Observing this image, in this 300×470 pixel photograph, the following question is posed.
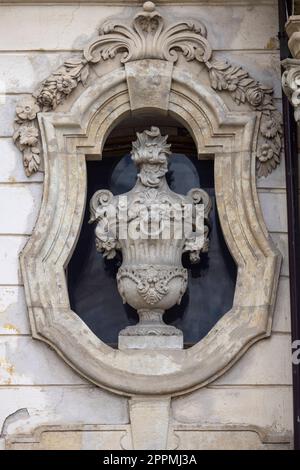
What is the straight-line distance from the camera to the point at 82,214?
33.4 ft

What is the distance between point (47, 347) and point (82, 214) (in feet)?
2.95

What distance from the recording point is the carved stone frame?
986 cm

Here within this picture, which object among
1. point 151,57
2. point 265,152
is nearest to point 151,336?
point 265,152

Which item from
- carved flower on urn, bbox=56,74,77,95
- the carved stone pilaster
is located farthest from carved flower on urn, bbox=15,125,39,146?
the carved stone pilaster

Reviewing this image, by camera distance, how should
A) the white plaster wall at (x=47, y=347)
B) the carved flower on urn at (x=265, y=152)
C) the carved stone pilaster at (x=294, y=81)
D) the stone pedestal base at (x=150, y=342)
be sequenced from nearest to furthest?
Answer: 1. the carved stone pilaster at (x=294, y=81)
2. the white plaster wall at (x=47, y=347)
3. the stone pedestal base at (x=150, y=342)
4. the carved flower on urn at (x=265, y=152)

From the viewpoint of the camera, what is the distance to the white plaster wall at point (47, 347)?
981cm

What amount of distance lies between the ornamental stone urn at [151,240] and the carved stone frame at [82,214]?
0.14m

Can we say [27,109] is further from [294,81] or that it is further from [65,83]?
[294,81]

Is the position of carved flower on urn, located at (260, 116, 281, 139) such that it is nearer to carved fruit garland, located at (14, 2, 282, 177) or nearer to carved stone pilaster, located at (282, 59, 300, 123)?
carved fruit garland, located at (14, 2, 282, 177)

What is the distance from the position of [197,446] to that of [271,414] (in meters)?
0.50

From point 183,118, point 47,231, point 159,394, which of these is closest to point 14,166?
point 47,231

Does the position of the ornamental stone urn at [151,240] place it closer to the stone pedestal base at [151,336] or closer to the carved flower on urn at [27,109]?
the stone pedestal base at [151,336]

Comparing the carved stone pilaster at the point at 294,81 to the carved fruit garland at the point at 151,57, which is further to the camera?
the carved fruit garland at the point at 151,57

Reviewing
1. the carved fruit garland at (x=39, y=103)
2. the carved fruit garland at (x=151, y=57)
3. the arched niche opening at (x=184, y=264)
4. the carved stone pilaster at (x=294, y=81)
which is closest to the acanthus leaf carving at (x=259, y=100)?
the carved fruit garland at (x=151, y=57)
